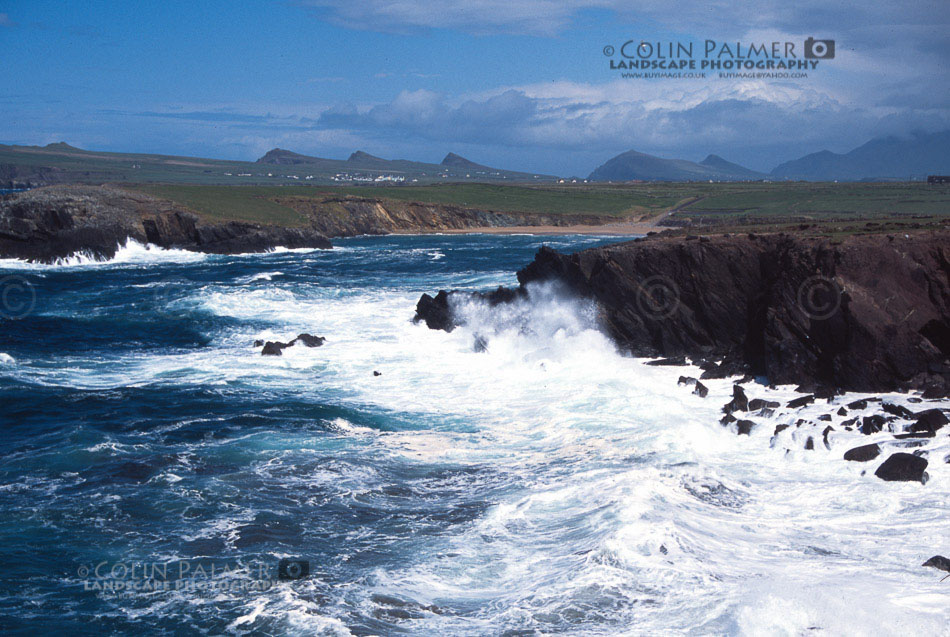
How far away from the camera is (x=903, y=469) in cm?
1429

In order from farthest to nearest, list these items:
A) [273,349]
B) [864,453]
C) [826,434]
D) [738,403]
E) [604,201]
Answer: [604,201]
[273,349]
[738,403]
[826,434]
[864,453]

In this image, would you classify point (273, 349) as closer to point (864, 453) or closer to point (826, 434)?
point (826, 434)

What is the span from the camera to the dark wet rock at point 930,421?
1591 centimetres

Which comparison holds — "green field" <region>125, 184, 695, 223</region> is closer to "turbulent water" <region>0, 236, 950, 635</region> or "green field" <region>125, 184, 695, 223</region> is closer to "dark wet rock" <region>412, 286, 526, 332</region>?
"dark wet rock" <region>412, 286, 526, 332</region>

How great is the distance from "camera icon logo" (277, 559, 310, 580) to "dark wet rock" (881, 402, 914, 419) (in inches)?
517

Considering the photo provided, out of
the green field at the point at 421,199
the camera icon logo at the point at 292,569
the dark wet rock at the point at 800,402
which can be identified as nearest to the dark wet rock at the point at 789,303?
the dark wet rock at the point at 800,402

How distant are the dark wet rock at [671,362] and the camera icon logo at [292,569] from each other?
48.2ft

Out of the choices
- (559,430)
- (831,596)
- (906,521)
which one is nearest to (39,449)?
(559,430)

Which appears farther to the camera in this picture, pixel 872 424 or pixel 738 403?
pixel 738 403

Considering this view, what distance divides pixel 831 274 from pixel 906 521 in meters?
9.26

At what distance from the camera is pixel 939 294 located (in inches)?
795

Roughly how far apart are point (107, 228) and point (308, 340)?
4137 cm

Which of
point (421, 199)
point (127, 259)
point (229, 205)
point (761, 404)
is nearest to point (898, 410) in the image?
point (761, 404)

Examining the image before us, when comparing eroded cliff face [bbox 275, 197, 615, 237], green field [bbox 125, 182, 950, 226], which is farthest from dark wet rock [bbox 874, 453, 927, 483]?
eroded cliff face [bbox 275, 197, 615, 237]
